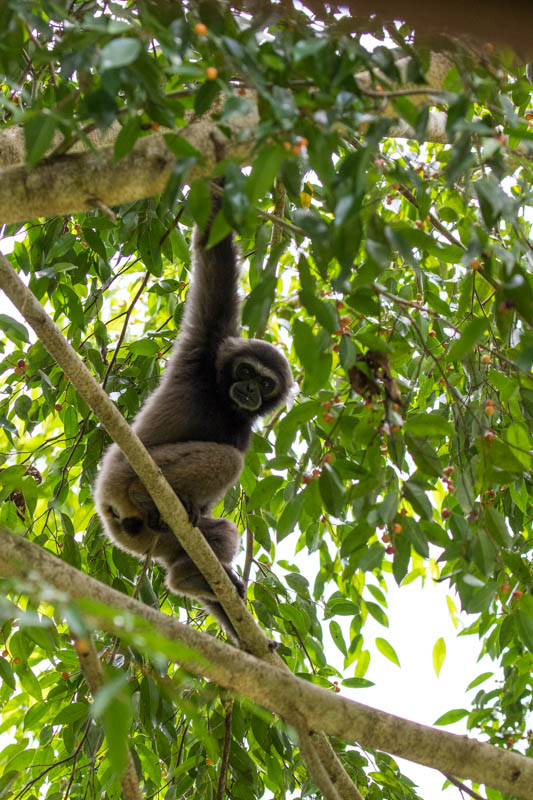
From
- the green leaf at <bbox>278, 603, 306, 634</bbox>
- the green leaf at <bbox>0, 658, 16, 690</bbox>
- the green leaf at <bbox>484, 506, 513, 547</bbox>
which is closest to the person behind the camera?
the green leaf at <bbox>484, 506, 513, 547</bbox>

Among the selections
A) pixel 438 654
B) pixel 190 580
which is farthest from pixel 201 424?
pixel 438 654

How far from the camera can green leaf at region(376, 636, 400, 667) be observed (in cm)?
428

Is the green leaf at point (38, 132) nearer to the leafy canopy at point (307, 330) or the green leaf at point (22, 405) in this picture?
the leafy canopy at point (307, 330)

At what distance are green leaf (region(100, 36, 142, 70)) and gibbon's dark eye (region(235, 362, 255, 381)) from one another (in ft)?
9.86

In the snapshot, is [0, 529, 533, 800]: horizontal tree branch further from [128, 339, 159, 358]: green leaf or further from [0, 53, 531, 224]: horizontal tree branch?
[128, 339, 159, 358]: green leaf

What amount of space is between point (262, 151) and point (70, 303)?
2.55 metres

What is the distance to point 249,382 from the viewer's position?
464cm

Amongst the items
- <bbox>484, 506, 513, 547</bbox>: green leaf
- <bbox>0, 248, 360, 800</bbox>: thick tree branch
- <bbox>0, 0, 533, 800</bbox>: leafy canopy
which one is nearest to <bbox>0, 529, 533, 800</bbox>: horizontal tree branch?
<bbox>0, 0, 533, 800</bbox>: leafy canopy

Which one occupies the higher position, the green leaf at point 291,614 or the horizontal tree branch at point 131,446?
the horizontal tree branch at point 131,446

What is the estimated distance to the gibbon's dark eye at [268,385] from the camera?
481 centimetres

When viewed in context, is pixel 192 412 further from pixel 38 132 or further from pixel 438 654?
pixel 38 132

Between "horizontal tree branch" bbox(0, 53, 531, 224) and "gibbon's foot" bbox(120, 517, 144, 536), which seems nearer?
"horizontal tree branch" bbox(0, 53, 531, 224)

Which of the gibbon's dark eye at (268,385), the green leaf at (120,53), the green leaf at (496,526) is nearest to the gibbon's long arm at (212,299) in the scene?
the gibbon's dark eye at (268,385)

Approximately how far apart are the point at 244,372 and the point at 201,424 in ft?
1.35
